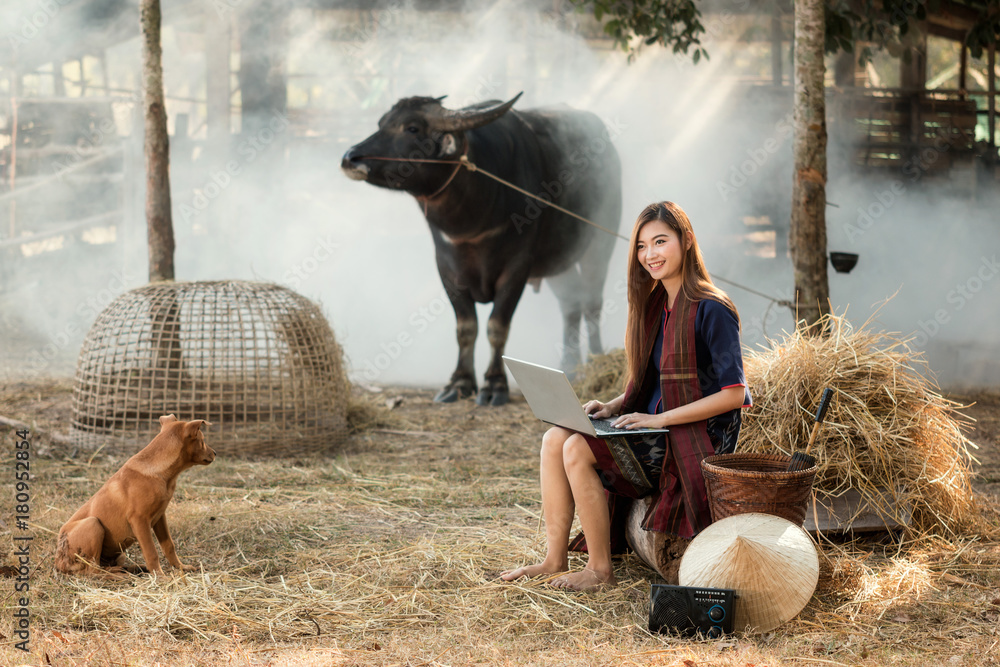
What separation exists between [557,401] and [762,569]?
2.61ft

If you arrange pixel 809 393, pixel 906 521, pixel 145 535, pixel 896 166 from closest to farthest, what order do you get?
pixel 145 535
pixel 906 521
pixel 809 393
pixel 896 166

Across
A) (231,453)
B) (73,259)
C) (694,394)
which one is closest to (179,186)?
(73,259)

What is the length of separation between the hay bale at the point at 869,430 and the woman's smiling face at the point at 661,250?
1036 millimetres

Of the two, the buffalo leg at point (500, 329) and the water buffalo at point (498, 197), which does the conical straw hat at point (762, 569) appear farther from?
the buffalo leg at point (500, 329)

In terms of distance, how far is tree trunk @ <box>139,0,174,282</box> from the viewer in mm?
5742

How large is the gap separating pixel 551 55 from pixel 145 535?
8476mm

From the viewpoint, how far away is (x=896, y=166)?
9.90m

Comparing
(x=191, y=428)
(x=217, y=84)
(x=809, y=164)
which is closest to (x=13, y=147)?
(x=217, y=84)

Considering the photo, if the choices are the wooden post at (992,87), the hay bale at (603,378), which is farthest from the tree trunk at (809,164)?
the wooden post at (992,87)

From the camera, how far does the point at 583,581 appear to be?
2.86 m

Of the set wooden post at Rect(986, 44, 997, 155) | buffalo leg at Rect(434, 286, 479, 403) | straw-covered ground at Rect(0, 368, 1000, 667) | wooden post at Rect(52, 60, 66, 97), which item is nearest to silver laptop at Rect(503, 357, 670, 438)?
straw-covered ground at Rect(0, 368, 1000, 667)

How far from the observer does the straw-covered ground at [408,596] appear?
2.38 metres

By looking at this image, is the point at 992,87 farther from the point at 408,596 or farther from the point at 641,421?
the point at 408,596

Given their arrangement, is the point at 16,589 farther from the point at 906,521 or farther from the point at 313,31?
the point at 313,31
